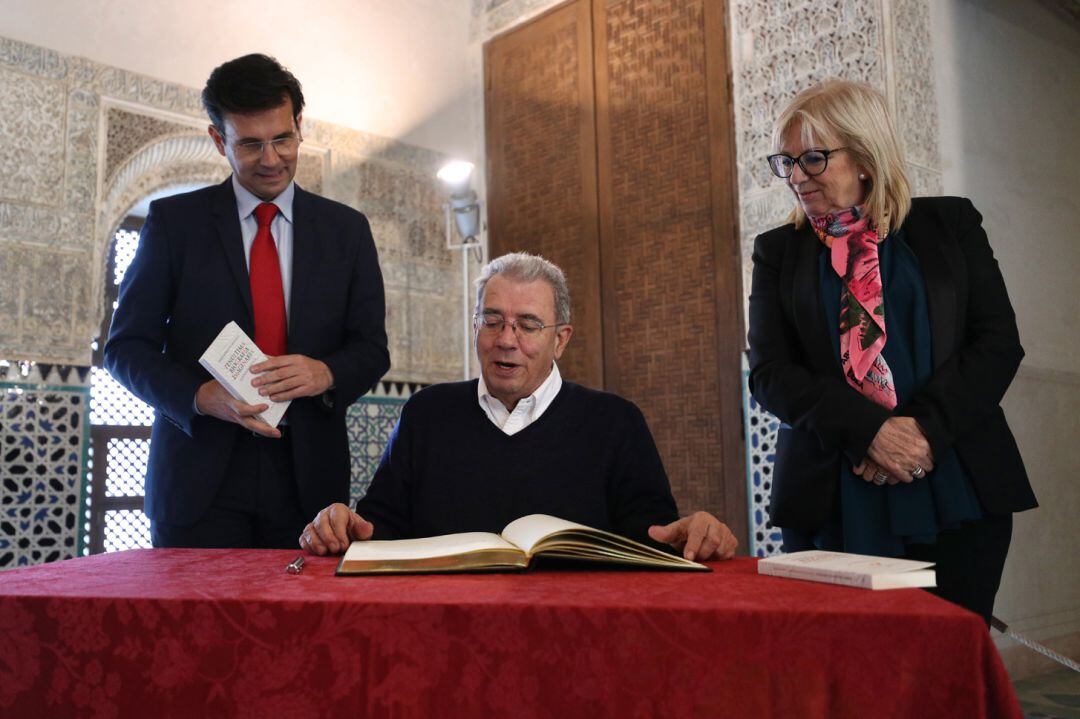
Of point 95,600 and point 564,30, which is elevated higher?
point 564,30

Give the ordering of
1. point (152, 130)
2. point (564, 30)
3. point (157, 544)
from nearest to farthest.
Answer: point (157, 544)
point (152, 130)
point (564, 30)

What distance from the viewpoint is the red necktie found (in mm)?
2270

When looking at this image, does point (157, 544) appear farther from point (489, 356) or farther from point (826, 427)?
point (826, 427)

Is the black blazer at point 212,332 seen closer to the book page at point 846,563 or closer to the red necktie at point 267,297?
the red necktie at point 267,297

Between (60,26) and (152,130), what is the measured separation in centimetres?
56

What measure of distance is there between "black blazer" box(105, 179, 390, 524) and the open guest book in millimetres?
863

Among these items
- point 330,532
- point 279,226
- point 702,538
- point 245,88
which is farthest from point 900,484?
point 245,88

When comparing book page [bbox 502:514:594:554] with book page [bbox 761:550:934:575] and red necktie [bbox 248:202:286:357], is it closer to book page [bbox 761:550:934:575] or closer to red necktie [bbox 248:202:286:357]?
book page [bbox 761:550:934:575]

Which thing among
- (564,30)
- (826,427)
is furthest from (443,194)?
(826,427)

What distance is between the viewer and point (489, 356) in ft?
6.68

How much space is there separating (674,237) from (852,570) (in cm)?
361

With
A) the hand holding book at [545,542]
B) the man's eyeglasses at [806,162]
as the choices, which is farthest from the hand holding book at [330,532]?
the man's eyeglasses at [806,162]

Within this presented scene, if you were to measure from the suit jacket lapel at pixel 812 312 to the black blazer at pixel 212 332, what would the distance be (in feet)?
3.20

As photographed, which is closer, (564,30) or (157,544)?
(157,544)
